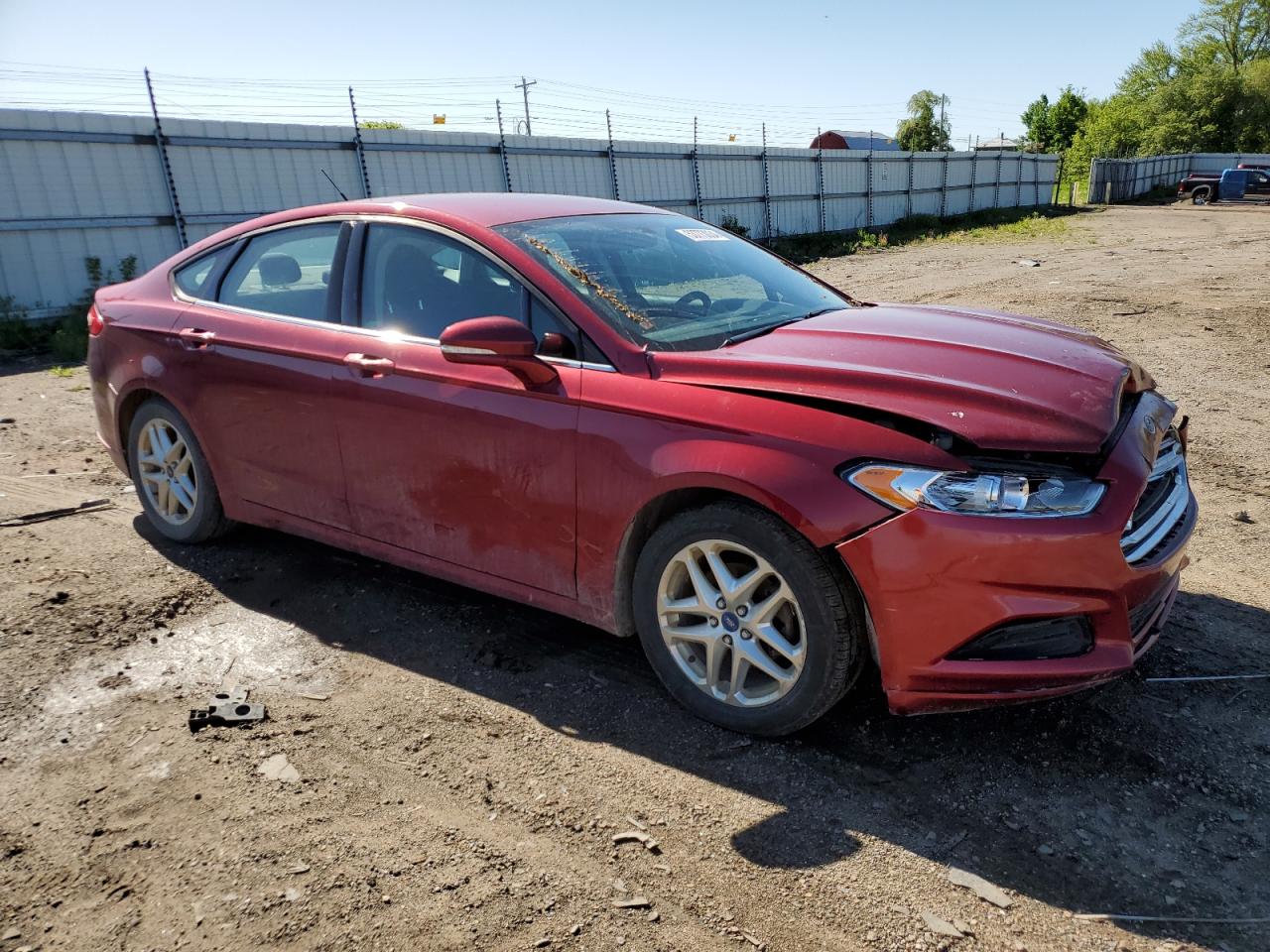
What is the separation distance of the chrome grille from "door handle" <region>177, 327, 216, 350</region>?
3.70 m

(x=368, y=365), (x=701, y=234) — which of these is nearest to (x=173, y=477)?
(x=368, y=365)

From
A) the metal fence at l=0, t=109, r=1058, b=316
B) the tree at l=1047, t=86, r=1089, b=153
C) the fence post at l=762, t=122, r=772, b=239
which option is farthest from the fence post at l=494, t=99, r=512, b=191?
the tree at l=1047, t=86, r=1089, b=153

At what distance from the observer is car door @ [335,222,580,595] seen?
10.6ft

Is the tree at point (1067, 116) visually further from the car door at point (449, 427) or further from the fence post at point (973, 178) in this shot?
the car door at point (449, 427)

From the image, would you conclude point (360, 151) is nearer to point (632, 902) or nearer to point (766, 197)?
point (766, 197)

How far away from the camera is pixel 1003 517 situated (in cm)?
253

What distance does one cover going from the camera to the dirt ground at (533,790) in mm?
2271

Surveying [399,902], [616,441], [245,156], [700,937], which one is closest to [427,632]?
[616,441]

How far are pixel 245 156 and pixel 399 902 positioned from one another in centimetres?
1438

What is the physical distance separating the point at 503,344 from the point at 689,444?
0.73 meters

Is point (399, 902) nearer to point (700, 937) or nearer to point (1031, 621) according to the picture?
point (700, 937)

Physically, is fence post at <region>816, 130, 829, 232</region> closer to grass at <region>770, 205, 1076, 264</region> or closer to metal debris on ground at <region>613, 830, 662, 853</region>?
grass at <region>770, 205, 1076, 264</region>

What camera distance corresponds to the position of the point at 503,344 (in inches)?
123

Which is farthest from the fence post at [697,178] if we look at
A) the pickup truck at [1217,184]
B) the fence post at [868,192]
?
the pickup truck at [1217,184]
